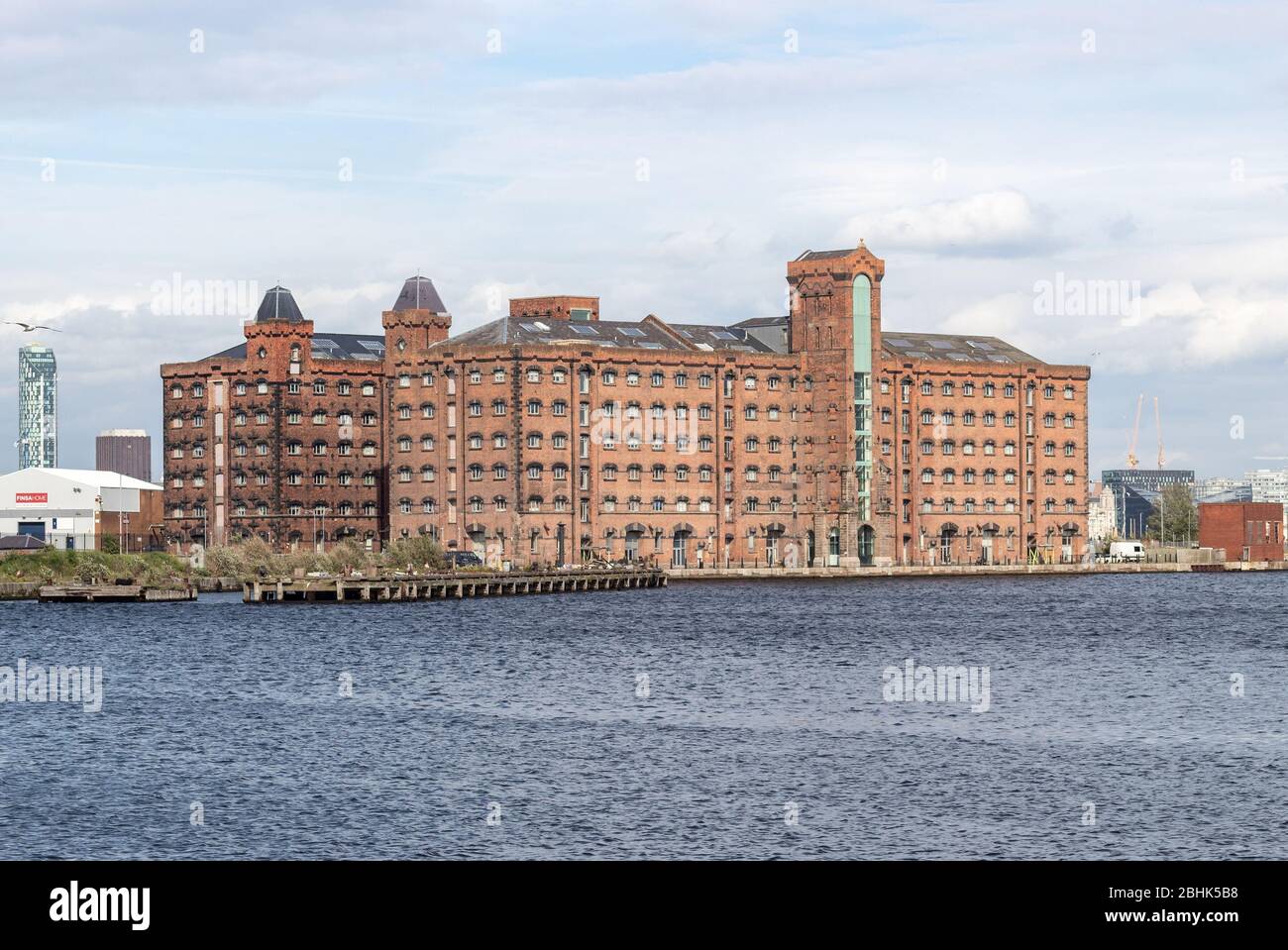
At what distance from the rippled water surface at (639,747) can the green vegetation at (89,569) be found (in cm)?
4613

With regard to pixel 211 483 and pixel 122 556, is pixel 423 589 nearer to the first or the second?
pixel 122 556

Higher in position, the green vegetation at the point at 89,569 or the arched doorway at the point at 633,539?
the arched doorway at the point at 633,539

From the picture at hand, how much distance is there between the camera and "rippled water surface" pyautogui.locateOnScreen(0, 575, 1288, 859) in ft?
128

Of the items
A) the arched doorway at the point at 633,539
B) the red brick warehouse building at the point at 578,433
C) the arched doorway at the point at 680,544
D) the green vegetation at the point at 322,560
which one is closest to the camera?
the green vegetation at the point at 322,560

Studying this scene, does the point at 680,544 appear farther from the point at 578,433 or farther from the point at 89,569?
the point at 89,569

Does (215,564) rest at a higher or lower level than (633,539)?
lower

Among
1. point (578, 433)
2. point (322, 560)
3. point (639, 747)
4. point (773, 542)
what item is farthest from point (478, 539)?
point (639, 747)

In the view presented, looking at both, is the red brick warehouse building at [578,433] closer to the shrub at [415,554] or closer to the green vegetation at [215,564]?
the shrub at [415,554]

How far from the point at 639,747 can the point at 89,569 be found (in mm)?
111700

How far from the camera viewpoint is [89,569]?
153 metres

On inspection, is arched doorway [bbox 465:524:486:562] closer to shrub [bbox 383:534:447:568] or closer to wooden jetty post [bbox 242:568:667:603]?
shrub [bbox 383:534:447:568]

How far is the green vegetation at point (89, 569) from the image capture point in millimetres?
152375

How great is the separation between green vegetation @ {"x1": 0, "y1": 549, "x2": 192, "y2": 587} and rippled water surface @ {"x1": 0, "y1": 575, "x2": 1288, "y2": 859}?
46.1 meters

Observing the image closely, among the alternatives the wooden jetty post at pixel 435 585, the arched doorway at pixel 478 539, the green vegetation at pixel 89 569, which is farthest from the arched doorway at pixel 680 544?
the green vegetation at pixel 89 569
